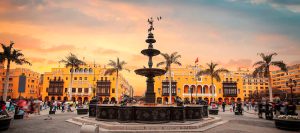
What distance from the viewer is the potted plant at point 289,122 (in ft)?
37.8

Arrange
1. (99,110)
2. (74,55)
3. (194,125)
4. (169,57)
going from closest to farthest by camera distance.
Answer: (194,125) < (99,110) < (169,57) < (74,55)

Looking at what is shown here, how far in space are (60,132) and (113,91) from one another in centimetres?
6798

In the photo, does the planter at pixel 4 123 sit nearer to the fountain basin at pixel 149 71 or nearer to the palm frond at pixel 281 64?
the fountain basin at pixel 149 71

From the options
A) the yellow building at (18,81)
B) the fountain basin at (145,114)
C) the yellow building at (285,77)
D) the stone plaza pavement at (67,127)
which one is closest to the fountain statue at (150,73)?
the fountain basin at (145,114)

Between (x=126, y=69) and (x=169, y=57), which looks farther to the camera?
(x=126, y=69)

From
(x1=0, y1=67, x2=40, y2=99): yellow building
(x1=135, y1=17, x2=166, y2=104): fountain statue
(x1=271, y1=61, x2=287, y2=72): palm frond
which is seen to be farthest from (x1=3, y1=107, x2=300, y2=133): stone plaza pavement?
(x1=0, y1=67, x2=40, y2=99): yellow building

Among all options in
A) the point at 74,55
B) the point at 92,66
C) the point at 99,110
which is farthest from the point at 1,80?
the point at 99,110

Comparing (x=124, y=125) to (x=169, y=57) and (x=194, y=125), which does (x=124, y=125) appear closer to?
(x=194, y=125)

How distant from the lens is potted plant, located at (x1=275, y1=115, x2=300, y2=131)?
11.5m

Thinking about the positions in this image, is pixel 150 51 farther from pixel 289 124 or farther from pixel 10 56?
pixel 10 56

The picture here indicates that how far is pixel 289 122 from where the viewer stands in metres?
11.7

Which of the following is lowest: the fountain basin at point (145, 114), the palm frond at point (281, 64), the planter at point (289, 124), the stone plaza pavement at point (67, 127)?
the stone plaza pavement at point (67, 127)

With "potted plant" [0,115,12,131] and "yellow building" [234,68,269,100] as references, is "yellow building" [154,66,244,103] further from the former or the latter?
"potted plant" [0,115,12,131]

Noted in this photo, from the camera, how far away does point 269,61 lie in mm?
36281
